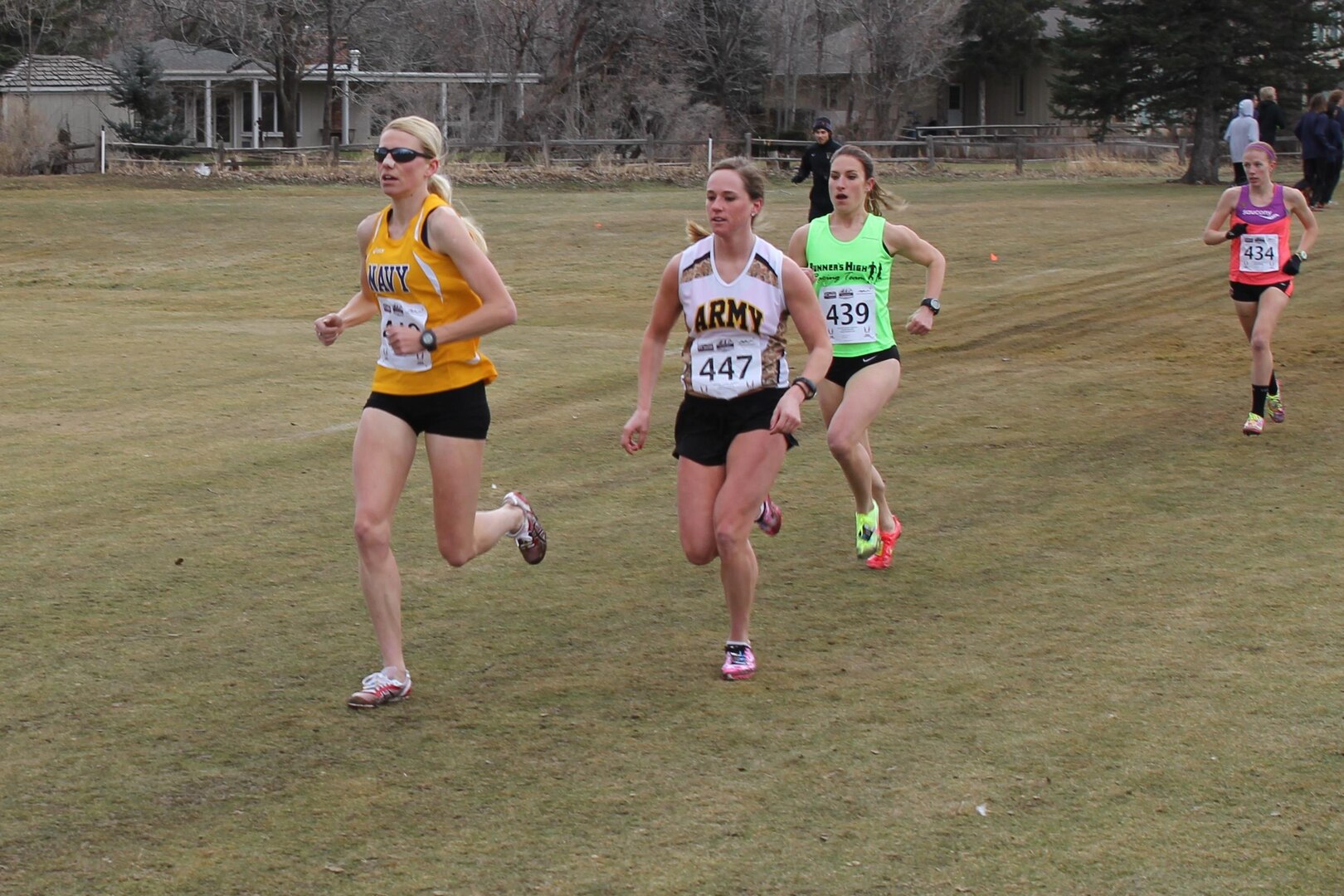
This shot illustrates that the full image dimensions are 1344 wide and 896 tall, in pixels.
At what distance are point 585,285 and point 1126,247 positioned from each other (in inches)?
335

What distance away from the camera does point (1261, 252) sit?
10648mm

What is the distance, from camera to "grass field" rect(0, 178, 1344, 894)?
4.38m

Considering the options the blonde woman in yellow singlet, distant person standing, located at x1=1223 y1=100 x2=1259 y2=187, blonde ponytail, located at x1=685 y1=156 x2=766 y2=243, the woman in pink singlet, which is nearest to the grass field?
the blonde woman in yellow singlet

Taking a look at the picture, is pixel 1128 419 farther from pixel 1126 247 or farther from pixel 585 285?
pixel 1126 247

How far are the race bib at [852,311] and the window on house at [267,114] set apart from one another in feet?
167

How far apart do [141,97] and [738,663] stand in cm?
4547

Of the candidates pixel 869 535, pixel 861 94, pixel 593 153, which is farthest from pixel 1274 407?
pixel 861 94

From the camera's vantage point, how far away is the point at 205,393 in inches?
493

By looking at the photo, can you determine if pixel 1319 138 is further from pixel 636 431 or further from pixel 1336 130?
pixel 636 431

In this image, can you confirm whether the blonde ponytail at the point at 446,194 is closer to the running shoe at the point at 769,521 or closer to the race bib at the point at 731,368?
the race bib at the point at 731,368

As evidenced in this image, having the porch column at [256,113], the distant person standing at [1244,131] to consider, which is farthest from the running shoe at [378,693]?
the porch column at [256,113]

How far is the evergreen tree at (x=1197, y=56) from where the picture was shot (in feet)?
120

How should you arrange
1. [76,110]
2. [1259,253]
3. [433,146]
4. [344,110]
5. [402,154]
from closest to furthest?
1. [402,154]
2. [433,146]
3. [1259,253]
4. [76,110]
5. [344,110]

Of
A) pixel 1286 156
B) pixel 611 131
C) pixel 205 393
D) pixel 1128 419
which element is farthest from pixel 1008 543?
pixel 611 131
